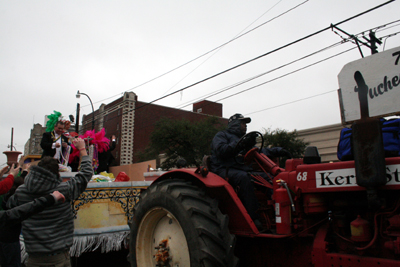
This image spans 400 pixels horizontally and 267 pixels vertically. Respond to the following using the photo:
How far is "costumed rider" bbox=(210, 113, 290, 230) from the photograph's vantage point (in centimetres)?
309

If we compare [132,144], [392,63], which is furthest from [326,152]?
[132,144]

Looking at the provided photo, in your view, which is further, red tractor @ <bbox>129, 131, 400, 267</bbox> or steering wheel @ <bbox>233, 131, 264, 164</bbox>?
steering wheel @ <bbox>233, 131, 264, 164</bbox>

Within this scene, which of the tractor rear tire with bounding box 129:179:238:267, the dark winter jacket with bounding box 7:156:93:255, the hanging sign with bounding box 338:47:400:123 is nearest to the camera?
the hanging sign with bounding box 338:47:400:123

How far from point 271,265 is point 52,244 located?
217 cm

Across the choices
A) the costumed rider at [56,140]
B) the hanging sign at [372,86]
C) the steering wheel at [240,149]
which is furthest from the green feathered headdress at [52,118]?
the hanging sign at [372,86]

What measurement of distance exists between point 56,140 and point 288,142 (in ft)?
51.5

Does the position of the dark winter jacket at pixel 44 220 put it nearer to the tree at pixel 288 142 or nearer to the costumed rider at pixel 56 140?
the costumed rider at pixel 56 140

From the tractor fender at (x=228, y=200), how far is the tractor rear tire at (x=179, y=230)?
0.13m

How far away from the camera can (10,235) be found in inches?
143

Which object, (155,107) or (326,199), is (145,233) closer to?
(326,199)

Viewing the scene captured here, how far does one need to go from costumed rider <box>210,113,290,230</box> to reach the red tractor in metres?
0.13

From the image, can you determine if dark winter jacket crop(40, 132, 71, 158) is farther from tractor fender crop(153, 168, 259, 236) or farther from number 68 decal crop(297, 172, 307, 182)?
number 68 decal crop(297, 172, 307, 182)

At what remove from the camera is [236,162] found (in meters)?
3.52

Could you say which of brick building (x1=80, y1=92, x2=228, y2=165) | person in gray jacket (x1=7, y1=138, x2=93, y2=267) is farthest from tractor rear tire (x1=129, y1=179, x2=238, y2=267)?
brick building (x1=80, y1=92, x2=228, y2=165)
